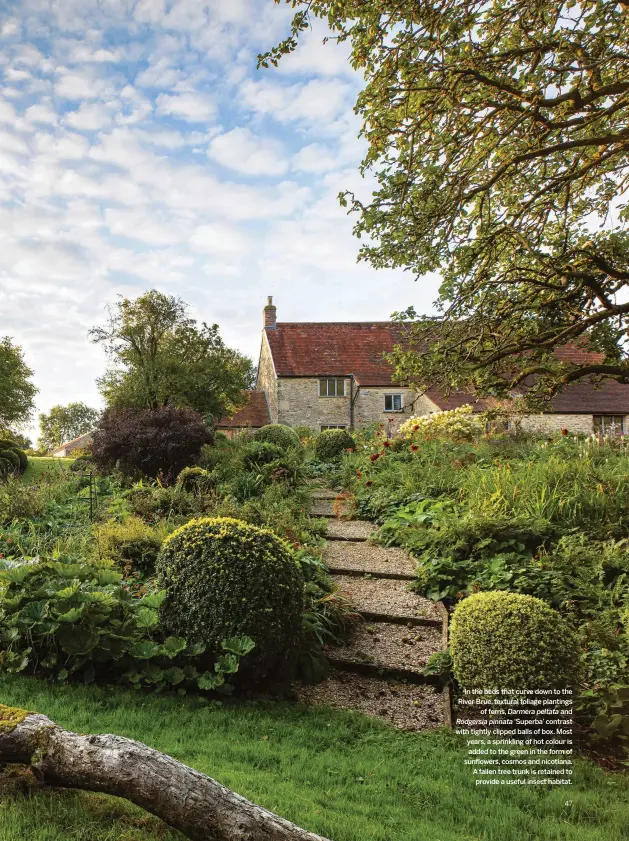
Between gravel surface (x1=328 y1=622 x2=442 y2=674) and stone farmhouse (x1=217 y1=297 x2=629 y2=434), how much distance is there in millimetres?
19413

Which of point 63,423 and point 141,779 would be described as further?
point 63,423

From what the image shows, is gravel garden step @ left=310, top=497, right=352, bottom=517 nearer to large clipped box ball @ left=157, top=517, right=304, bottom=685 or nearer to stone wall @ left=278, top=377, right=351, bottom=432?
large clipped box ball @ left=157, top=517, right=304, bottom=685

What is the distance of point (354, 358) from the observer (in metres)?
28.6

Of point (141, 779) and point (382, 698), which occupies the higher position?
point (141, 779)

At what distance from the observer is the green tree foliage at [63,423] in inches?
2844

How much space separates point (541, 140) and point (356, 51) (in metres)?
2.19

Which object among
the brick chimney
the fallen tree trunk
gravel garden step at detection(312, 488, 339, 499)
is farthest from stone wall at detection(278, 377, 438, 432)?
the fallen tree trunk

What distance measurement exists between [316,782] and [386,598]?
283 cm

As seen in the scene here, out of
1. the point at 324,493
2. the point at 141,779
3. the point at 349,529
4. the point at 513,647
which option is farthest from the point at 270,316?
the point at 141,779

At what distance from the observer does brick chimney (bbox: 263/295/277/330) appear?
30.8m

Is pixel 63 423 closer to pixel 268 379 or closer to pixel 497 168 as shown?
pixel 268 379

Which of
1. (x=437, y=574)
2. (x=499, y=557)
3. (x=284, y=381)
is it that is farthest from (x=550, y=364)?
(x=284, y=381)

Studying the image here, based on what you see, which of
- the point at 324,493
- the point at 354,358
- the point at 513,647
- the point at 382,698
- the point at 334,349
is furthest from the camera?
the point at 334,349

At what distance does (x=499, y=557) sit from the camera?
17.8ft
